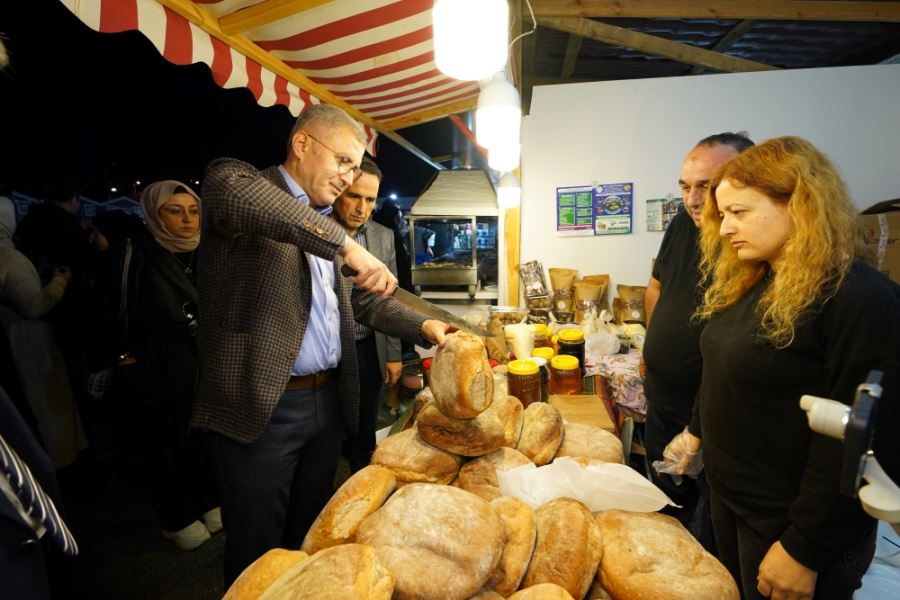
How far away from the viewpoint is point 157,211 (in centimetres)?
250

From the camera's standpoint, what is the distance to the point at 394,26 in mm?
2791

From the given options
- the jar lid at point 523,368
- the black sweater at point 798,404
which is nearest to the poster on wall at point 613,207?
the jar lid at point 523,368

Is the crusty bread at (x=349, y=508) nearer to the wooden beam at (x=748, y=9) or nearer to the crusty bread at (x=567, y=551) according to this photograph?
the crusty bread at (x=567, y=551)

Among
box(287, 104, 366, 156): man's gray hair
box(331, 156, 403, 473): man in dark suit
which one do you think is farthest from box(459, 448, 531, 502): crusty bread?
box(331, 156, 403, 473): man in dark suit

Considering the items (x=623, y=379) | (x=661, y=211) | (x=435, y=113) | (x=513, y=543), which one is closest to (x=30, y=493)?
(x=513, y=543)

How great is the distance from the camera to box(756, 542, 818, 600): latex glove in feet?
3.46

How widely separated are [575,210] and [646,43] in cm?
187

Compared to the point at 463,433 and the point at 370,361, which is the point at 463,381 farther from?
the point at 370,361

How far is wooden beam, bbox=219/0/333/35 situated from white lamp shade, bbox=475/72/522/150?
3.20 feet

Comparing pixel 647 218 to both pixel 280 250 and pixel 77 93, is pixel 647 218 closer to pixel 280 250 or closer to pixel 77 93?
pixel 280 250

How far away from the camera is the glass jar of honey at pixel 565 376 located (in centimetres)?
202

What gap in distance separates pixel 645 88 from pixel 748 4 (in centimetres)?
99

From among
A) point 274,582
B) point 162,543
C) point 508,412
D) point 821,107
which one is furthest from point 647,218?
point 162,543

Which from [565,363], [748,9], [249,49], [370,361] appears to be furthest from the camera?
[748,9]
